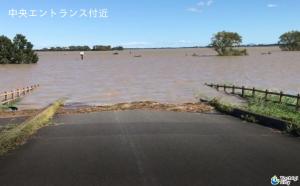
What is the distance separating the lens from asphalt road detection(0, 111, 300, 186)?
8008mm

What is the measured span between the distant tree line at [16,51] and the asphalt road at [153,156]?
97.0 meters

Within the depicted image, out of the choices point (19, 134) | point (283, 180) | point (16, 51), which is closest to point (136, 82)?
point (19, 134)

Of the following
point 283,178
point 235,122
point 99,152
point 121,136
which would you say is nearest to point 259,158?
point 283,178

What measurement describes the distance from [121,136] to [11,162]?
376 centimetres

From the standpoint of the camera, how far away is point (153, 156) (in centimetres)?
980

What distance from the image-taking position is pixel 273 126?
14.4 meters

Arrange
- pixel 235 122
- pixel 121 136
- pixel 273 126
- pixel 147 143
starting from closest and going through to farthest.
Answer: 1. pixel 147 143
2. pixel 121 136
3. pixel 273 126
4. pixel 235 122

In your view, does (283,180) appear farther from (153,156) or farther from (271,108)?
(271,108)

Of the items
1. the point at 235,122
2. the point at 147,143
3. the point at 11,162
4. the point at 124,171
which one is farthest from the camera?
the point at 235,122

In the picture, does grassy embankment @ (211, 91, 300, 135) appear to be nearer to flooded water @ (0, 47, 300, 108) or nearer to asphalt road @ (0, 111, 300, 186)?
asphalt road @ (0, 111, 300, 186)

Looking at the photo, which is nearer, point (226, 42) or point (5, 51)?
point (5, 51)

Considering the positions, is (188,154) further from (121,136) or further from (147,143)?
(121,136)

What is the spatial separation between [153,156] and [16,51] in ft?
340

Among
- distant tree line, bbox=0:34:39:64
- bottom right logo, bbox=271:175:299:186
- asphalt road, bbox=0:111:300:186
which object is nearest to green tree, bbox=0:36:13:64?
distant tree line, bbox=0:34:39:64
